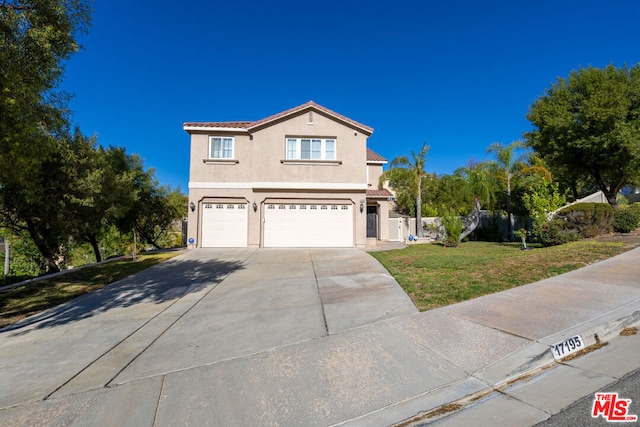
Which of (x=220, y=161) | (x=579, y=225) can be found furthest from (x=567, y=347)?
(x=220, y=161)

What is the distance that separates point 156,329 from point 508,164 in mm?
22141

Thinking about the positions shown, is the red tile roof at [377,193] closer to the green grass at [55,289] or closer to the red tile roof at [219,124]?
the red tile roof at [219,124]

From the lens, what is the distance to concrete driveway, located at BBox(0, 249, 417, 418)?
3406mm

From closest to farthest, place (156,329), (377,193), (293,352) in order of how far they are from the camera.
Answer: (293,352)
(156,329)
(377,193)

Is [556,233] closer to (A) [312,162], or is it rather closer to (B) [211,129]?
(A) [312,162]

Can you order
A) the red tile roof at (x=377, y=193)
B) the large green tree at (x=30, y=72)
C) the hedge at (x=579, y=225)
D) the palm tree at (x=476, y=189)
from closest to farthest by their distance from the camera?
the large green tree at (x=30, y=72), the hedge at (x=579, y=225), the red tile roof at (x=377, y=193), the palm tree at (x=476, y=189)

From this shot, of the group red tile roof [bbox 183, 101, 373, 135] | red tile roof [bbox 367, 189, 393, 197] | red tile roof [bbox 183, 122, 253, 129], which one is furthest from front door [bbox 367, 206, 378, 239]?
red tile roof [bbox 183, 122, 253, 129]

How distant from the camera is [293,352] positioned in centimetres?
411

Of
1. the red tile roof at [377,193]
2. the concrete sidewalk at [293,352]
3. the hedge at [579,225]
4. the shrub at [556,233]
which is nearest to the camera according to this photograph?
the concrete sidewalk at [293,352]

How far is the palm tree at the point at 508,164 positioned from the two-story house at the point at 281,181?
1051 centimetres

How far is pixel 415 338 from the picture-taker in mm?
4320

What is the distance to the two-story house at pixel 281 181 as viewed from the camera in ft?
52.4

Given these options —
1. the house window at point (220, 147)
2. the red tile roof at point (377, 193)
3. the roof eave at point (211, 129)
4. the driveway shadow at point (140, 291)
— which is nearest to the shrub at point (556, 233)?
the red tile roof at point (377, 193)

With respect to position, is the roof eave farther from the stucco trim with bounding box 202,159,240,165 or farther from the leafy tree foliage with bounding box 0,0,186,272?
the leafy tree foliage with bounding box 0,0,186,272
